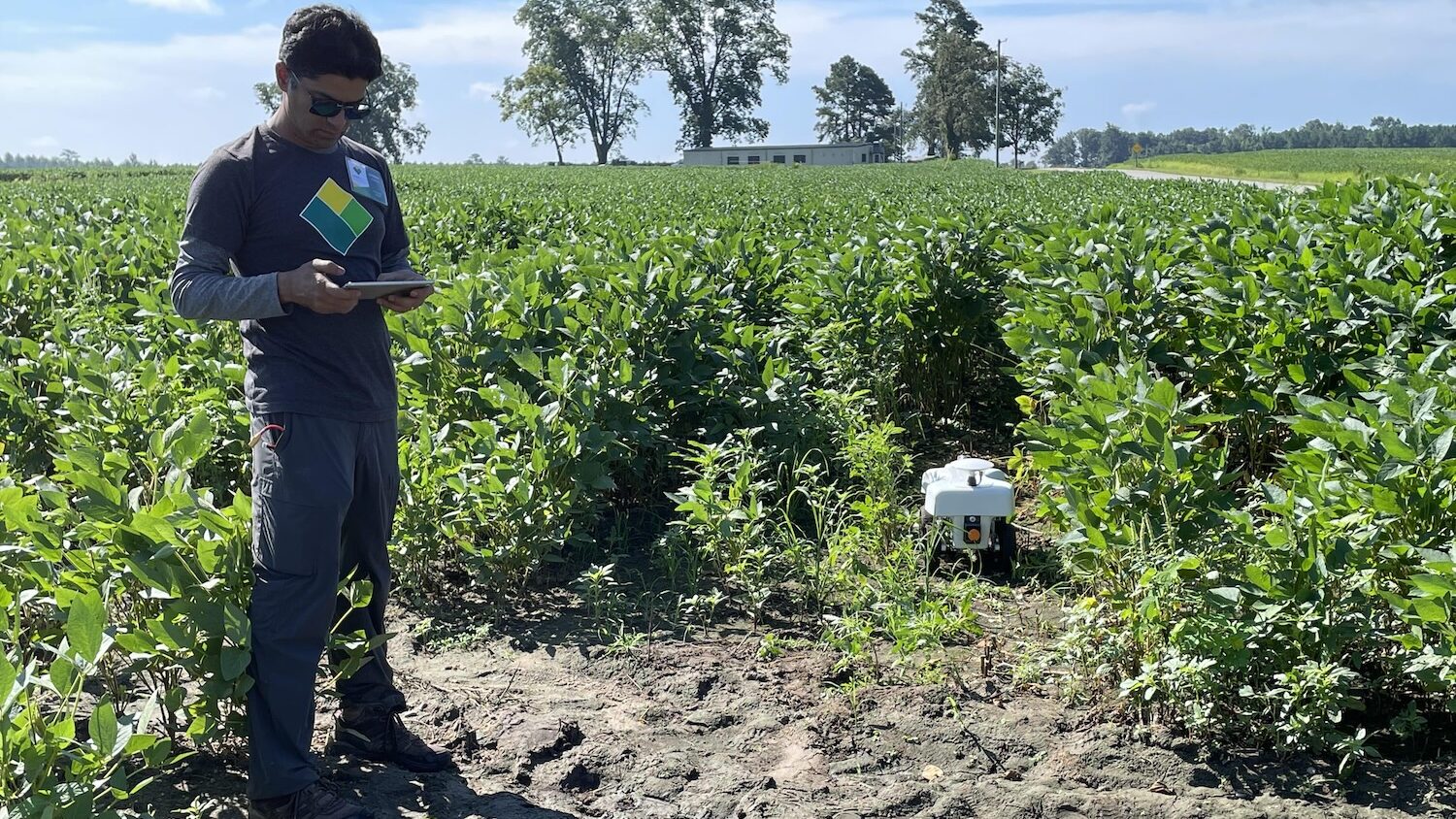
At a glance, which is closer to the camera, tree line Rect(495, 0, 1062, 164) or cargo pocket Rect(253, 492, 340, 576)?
cargo pocket Rect(253, 492, 340, 576)

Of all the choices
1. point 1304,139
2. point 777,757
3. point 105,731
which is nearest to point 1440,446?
point 777,757

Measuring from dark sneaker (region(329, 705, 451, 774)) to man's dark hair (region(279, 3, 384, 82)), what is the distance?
5.93 feet

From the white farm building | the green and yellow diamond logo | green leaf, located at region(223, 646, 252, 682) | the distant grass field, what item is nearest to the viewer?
green leaf, located at region(223, 646, 252, 682)

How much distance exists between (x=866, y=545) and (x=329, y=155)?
2.83 m

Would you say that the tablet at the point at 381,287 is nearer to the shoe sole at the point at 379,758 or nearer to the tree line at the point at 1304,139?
the shoe sole at the point at 379,758

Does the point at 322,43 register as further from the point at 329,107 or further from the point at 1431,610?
the point at 1431,610

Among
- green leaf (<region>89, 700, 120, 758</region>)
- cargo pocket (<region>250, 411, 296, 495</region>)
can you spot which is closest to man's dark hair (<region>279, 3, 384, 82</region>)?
cargo pocket (<region>250, 411, 296, 495</region>)

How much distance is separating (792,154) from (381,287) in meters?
92.9

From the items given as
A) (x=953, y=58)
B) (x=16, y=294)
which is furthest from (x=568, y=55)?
(x=16, y=294)

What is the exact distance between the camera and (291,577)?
292 cm

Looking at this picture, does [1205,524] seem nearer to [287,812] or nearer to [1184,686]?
[1184,686]

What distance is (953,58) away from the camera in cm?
9444

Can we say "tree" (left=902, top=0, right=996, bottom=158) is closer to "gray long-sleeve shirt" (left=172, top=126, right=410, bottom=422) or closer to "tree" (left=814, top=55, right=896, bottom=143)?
"tree" (left=814, top=55, right=896, bottom=143)

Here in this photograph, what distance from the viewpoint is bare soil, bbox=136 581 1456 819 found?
3.10 metres
